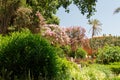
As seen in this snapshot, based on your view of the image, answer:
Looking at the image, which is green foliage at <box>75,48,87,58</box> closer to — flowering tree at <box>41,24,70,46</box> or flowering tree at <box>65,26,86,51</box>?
flowering tree at <box>65,26,86,51</box>

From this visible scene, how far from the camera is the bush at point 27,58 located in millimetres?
9141

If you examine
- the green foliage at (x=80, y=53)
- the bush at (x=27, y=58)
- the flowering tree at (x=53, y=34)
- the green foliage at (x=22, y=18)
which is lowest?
the green foliage at (x=80, y=53)

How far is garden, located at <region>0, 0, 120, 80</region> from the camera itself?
9.18 m

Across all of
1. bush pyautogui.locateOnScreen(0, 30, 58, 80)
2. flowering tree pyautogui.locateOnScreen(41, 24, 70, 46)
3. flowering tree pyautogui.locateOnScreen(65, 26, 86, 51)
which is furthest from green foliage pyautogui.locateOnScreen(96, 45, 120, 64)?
bush pyautogui.locateOnScreen(0, 30, 58, 80)

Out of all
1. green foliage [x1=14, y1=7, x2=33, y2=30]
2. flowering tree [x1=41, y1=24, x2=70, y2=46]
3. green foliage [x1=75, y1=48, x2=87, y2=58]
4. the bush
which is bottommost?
green foliage [x1=75, y1=48, x2=87, y2=58]

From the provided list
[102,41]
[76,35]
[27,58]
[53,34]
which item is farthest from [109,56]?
[102,41]

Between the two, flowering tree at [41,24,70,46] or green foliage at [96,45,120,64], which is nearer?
flowering tree at [41,24,70,46]

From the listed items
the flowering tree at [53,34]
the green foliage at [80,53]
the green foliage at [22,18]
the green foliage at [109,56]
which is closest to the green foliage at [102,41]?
the green foliage at [80,53]

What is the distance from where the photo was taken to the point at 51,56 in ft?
30.6

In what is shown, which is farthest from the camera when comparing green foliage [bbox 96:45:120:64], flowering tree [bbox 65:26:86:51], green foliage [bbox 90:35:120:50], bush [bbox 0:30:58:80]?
green foliage [bbox 90:35:120:50]

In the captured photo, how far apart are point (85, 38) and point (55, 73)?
23697mm

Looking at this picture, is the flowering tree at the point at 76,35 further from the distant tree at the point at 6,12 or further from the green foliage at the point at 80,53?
the distant tree at the point at 6,12

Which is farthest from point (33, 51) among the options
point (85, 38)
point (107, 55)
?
point (85, 38)

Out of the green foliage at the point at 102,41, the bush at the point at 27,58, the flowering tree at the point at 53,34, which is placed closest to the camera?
the bush at the point at 27,58
